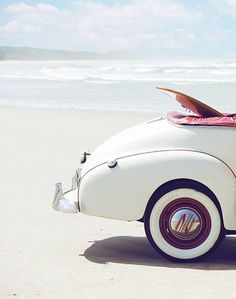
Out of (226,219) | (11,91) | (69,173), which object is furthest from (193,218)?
(11,91)

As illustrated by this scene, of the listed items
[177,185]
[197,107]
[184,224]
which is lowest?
[184,224]

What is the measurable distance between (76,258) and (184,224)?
0.87 meters

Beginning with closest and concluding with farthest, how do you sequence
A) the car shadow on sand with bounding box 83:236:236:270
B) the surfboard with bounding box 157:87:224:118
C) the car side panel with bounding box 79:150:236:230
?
the car side panel with bounding box 79:150:236:230 < the car shadow on sand with bounding box 83:236:236:270 < the surfboard with bounding box 157:87:224:118

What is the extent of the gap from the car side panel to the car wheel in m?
0.08

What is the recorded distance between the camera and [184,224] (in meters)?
5.37

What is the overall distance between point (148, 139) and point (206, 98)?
16050mm

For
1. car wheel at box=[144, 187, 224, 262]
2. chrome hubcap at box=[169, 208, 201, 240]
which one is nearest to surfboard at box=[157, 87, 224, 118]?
car wheel at box=[144, 187, 224, 262]

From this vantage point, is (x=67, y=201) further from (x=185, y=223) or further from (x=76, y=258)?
(x=185, y=223)

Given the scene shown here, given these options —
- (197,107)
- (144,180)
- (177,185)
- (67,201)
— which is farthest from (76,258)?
(197,107)

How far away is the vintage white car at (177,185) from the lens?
532 cm

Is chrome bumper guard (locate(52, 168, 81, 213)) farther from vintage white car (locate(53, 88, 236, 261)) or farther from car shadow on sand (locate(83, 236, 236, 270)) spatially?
car shadow on sand (locate(83, 236, 236, 270))

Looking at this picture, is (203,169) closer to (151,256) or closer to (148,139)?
(148,139)

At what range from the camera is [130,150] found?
5.56 m

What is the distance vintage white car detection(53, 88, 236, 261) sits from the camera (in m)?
5.32
